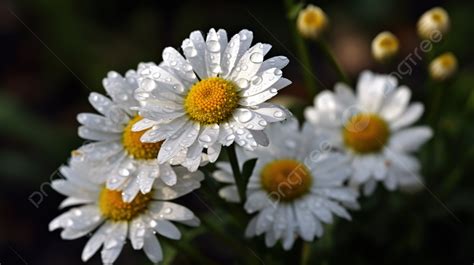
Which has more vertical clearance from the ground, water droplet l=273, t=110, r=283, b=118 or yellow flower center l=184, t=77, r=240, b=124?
yellow flower center l=184, t=77, r=240, b=124

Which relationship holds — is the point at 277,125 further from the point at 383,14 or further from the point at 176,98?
the point at 383,14

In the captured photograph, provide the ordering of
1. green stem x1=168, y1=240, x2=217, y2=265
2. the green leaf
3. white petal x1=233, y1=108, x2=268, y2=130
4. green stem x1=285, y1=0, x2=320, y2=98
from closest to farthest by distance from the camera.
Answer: white petal x1=233, y1=108, x2=268, y2=130 → the green leaf → green stem x1=168, y1=240, x2=217, y2=265 → green stem x1=285, y1=0, x2=320, y2=98

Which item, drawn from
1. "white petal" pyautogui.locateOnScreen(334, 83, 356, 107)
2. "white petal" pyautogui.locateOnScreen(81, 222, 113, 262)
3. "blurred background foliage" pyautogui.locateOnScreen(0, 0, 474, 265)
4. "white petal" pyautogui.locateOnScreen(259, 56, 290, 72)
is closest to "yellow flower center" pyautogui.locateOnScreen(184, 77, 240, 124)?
"white petal" pyautogui.locateOnScreen(259, 56, 290, 72)

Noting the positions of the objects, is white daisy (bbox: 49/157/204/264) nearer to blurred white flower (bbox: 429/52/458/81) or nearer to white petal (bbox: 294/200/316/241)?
white petal (bbox: 294/200/316/241)

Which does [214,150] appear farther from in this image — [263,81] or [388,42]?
[388,42]

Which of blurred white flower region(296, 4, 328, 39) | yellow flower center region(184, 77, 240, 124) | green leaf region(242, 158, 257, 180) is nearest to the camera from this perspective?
yellow flower center region(184, 77, 240, 124)

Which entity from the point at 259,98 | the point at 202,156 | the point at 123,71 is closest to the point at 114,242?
the point at 202,156

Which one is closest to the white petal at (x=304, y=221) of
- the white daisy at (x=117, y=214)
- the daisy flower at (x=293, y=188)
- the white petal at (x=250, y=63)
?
the daisy flower at (x=293, y=188)

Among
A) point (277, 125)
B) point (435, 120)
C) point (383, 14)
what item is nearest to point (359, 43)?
point (383, 14)
